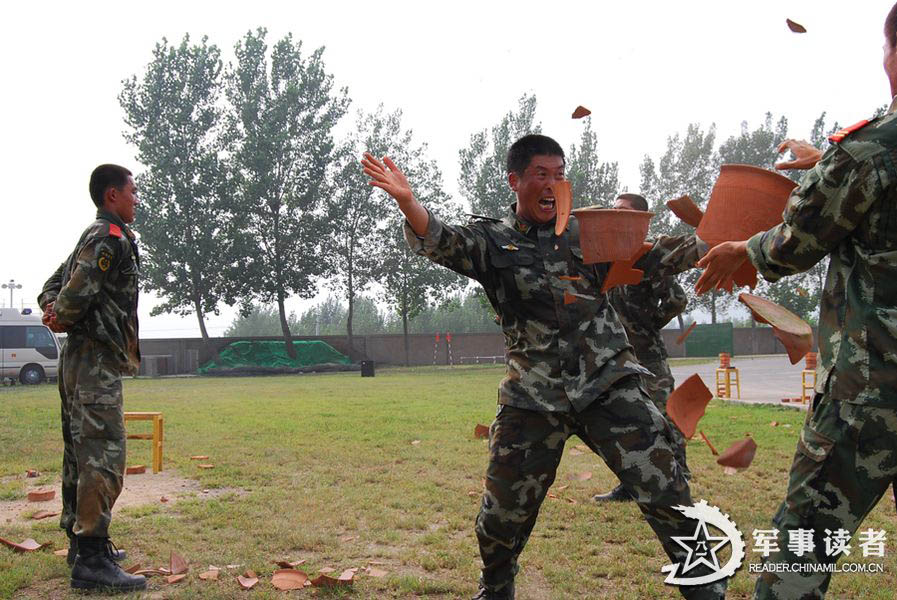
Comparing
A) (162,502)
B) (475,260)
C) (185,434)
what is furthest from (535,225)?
(185,434)

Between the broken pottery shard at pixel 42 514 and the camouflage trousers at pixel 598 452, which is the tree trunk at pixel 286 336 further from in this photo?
the camouflage trousers at pixel 598 452

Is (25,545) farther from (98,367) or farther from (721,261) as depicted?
(721,261)

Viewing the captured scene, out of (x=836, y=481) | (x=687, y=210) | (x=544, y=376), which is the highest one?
(x=687, y=210)

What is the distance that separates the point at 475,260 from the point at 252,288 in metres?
36.8

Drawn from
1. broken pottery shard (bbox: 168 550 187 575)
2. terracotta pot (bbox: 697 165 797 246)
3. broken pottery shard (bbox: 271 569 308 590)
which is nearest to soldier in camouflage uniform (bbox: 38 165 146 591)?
broken pottery shard (bbox: 168 550 187 575)

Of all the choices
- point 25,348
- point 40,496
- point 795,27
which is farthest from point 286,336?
point 795,27

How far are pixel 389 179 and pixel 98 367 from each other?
2052mm

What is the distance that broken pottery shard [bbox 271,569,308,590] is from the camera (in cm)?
390

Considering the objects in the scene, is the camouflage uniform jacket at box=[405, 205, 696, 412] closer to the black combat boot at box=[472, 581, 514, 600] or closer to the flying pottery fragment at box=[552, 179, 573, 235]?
the flying pottery fragment at box=[552, 179, 573, 235]

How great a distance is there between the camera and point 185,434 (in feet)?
33.8

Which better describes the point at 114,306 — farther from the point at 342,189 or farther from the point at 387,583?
the point at 342,189

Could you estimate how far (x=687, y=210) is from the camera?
329cm

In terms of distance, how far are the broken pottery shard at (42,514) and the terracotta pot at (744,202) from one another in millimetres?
5046

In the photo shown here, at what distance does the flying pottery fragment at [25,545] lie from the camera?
15.1ft
